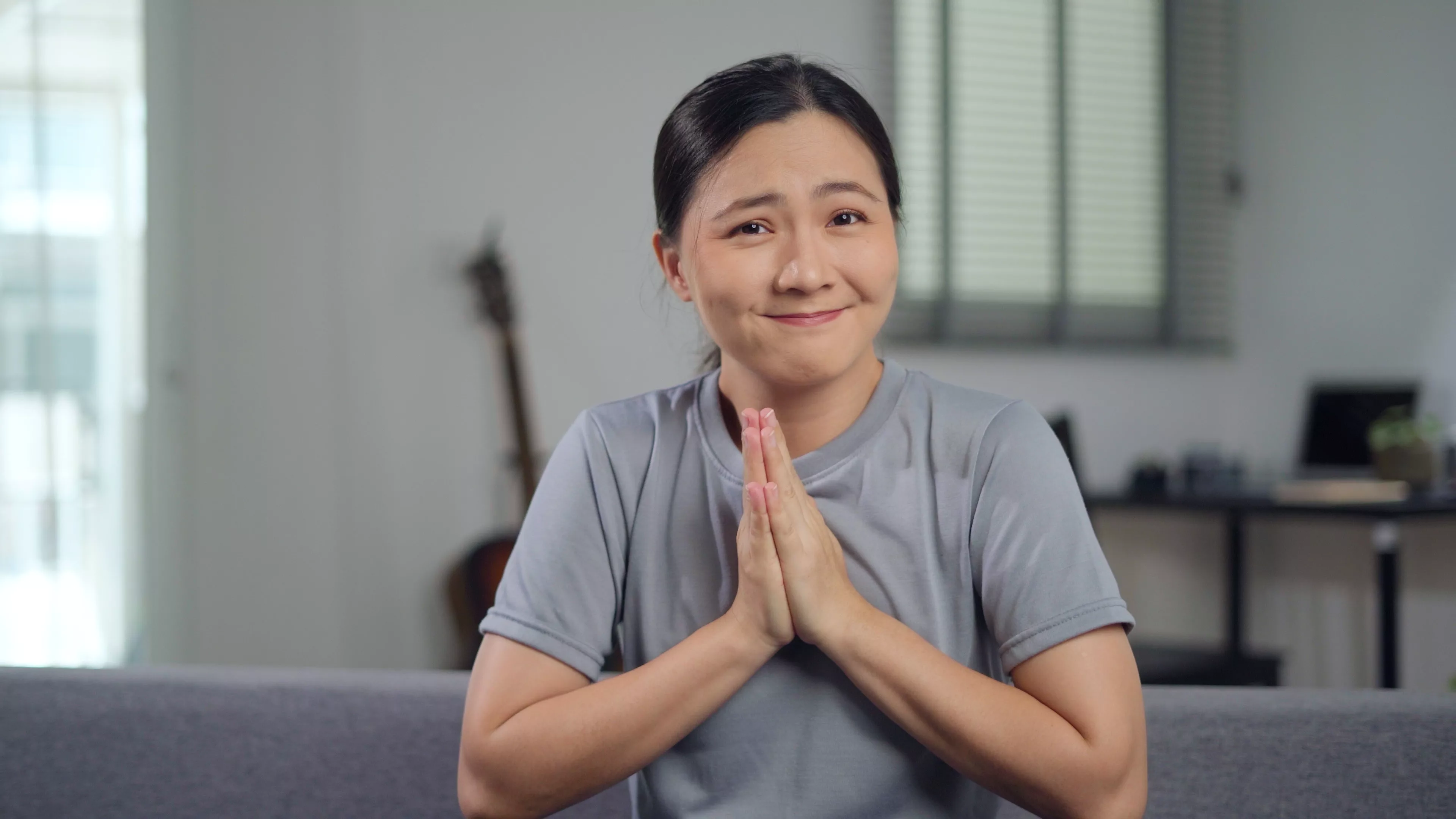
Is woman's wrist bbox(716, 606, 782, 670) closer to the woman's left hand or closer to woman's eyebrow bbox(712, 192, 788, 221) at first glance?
the woman's left hand

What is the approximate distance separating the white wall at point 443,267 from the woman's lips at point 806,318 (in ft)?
6.22

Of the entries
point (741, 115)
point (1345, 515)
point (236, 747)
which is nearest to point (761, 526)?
point (741, 115)

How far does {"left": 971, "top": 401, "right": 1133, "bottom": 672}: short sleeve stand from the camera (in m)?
0.84

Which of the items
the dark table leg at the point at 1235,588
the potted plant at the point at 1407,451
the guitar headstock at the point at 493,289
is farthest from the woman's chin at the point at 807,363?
the dark table leg at the point at 1235,588

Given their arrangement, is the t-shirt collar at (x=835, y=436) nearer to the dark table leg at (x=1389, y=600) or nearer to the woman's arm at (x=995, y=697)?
the woman's arm at (x=995, y=697)

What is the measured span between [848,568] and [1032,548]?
0.15 meters

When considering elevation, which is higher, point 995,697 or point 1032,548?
point 1032,548

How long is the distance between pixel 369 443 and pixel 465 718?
217cm

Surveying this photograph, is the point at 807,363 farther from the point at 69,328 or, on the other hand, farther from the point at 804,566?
the point at 69,328

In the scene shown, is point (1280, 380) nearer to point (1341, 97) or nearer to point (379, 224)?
point (1341, 97)

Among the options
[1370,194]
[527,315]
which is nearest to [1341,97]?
[1370,194]

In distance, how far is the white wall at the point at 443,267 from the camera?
9.28 ft

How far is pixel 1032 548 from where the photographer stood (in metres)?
0.87

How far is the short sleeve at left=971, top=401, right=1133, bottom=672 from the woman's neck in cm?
12
